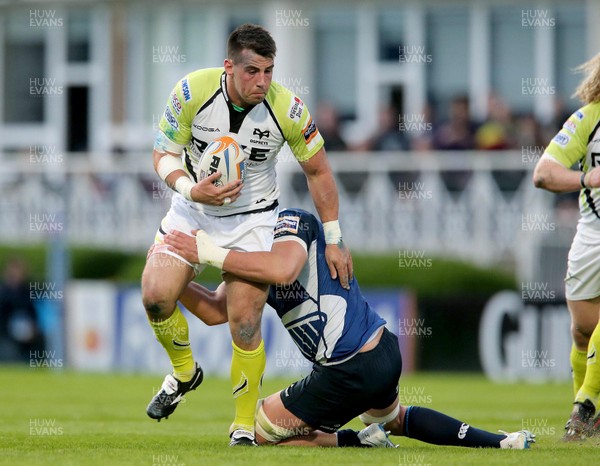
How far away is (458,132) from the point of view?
65.0 feet

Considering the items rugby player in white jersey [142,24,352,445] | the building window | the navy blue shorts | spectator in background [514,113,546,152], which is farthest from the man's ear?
the building window

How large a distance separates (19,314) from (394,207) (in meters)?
6.13

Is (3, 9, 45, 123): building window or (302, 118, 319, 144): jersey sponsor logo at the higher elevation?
(3, 9, 45, 123): building window

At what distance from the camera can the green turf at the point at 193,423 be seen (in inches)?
281

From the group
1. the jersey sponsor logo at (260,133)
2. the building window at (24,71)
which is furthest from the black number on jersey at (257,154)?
the building window at (24,71)

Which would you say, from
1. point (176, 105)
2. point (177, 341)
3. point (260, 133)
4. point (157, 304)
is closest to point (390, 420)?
point (177, 341)

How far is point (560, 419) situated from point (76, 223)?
1268 centimetres

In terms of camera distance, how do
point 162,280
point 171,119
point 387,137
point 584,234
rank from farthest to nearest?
point 387,137, point 584,234, point 171,119, point 162,280

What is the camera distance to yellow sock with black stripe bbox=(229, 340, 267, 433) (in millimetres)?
8055

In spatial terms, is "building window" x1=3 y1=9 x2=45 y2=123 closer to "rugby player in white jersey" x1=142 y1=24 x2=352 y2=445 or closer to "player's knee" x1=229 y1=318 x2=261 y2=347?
"rugby player in white jersey" x1=142 y1=24 x2=352 y2=445

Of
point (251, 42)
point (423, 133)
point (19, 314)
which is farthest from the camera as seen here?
point (423, 133)

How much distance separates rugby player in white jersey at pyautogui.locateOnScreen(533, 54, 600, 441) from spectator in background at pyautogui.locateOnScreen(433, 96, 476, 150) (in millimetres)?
10747

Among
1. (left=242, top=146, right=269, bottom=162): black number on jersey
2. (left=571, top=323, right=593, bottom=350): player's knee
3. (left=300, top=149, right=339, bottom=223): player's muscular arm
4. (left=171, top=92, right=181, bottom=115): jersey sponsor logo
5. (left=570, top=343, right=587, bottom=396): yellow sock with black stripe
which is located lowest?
(left=570, top=343, right=587, bottom=396): yellow sock with black stripe

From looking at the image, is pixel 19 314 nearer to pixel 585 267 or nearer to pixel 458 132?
pixel 458 132
